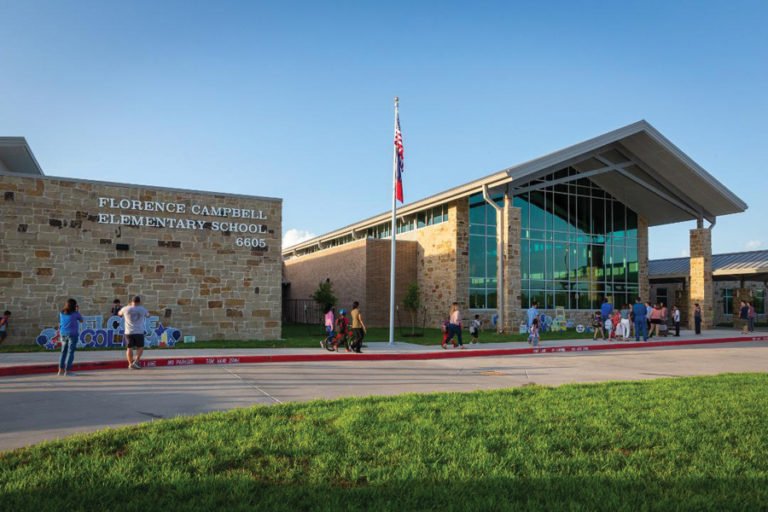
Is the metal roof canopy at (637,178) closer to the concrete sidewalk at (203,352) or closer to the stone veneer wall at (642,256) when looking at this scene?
the stone veneer wall at (642,256)

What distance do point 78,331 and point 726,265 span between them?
37.4m

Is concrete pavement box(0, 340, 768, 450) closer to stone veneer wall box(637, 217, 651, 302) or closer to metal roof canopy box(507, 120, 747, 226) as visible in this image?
metal roof canopy box(507, 120, 747, 226)

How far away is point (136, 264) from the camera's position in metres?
19.5

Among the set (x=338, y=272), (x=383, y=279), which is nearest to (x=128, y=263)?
(x=383, y=279)

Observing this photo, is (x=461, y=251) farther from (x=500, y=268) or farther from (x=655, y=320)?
(x=655, y=320)

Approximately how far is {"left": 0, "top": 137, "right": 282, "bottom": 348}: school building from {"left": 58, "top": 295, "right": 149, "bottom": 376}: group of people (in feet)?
16.8

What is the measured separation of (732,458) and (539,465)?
→ 6.37 ft

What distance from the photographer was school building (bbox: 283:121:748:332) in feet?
93.4

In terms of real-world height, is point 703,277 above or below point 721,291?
above

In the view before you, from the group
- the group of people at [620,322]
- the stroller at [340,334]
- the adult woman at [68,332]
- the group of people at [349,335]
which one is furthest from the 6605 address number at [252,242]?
the group of people at [620,322]

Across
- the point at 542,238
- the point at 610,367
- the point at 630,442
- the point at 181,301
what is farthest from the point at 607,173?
the point at 630,442

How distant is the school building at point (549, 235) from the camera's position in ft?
93.4

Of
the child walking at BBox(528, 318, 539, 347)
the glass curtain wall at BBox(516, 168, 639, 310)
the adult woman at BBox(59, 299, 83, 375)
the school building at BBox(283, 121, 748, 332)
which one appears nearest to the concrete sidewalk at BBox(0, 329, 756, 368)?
the child walking at BBox(528, 318, 539, 347)

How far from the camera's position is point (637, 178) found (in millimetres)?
32594
